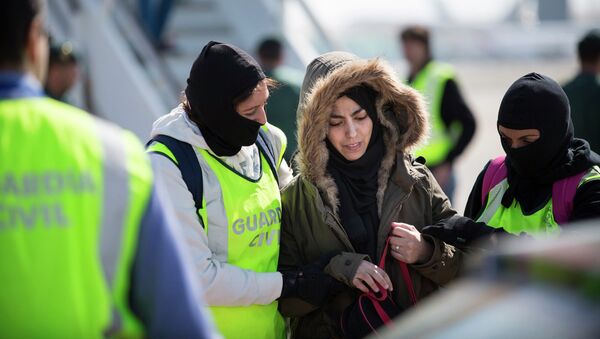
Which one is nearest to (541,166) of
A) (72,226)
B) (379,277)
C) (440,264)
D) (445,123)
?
(440,264)

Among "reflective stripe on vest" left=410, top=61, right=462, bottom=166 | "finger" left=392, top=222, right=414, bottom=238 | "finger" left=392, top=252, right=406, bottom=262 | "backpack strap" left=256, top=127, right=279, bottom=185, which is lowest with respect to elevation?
"reflective stripe on vest" left=410, top=61, right=462, bottom=166

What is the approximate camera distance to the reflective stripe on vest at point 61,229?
1930mm

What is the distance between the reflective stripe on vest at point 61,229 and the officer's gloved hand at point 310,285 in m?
1.54

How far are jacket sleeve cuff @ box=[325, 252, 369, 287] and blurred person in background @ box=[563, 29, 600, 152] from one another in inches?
126

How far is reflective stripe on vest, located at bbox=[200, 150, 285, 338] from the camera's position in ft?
11.0

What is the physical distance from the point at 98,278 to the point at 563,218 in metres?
2.04

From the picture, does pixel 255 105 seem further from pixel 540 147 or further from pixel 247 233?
pixel 540 147

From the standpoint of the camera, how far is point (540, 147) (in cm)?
355

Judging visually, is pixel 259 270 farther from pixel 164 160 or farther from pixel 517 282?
pixel 517 282

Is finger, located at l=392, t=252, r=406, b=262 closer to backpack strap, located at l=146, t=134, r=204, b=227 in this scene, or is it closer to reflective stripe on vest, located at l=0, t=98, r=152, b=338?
backpack strap, located at l=146, t=134, r=204, b=227

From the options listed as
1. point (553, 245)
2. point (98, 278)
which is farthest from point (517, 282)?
point (98, 278)

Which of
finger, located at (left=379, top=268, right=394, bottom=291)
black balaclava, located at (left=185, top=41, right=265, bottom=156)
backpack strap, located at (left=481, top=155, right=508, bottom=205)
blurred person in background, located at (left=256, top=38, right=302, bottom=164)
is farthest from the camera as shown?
blurred person in background, located at (left=256, top=38, right=302, bottom=164)

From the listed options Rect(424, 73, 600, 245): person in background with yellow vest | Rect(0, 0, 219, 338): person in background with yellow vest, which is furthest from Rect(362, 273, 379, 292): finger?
Rect(0, 0, 219, 338): person in background with yellow vest

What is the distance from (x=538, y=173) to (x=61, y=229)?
7.04ft
